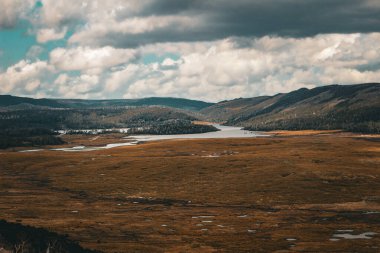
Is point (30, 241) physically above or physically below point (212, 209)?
above

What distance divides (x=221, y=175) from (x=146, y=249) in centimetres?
11194

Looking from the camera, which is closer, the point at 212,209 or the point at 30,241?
the point at 30,241

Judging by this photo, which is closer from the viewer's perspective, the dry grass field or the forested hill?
the forested hill

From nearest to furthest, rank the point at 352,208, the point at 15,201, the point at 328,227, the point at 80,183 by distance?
the point at 328,227 < the point at 352,208 < the point at 15,201 < the point at 80,183

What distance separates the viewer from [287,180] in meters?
173

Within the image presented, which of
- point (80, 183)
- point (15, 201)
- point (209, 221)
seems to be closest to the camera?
point (209, 221)

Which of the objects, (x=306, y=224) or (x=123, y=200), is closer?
(x=306, y=224)

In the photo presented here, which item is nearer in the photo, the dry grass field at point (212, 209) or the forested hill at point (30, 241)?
the forested hill at point (30, 241)

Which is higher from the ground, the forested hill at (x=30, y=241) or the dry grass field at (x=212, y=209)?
the forested hill at (x=30, y=241)

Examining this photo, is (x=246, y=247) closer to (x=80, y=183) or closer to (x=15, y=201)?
(x=15, y=201)

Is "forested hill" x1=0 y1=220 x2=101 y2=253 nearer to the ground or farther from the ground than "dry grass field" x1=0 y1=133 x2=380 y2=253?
farther from the ground

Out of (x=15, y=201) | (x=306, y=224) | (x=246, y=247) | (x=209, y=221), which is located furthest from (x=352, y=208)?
(x=15, y=201)

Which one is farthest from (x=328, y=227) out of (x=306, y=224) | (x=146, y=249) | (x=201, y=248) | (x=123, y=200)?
(x=123, y=200)

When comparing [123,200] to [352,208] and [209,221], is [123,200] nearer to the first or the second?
[209,221]
